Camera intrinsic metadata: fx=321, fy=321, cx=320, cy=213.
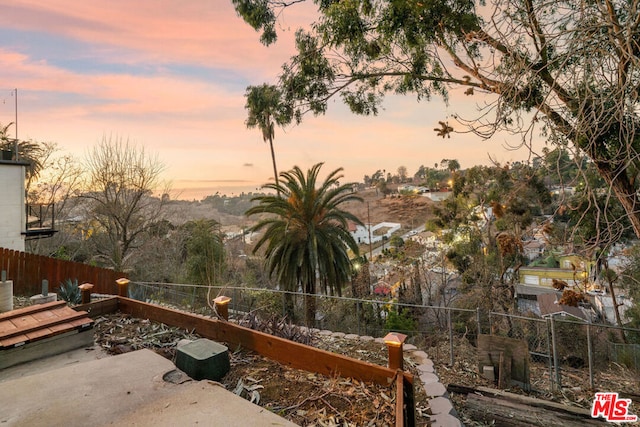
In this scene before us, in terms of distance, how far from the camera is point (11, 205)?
417 inches

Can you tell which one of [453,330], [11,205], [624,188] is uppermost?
[11,205]

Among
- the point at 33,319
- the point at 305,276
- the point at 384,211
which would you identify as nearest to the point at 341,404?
the point at 33,319

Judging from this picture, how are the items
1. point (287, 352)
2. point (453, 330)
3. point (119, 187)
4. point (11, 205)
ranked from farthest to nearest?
point (119, 187) → point (453, 330) → point (11, 205) → point (287, 352)

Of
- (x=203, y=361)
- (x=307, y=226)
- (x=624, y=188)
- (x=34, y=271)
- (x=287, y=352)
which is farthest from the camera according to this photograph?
(x=307, y=226)

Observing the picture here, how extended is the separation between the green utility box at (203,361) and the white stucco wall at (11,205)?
1183 cm

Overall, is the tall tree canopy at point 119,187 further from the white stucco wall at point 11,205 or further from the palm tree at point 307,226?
the palm tree at point 307,226

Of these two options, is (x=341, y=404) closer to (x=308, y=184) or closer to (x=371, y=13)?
(x=371, y=13)

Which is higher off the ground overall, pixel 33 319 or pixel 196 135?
pixel 196 135

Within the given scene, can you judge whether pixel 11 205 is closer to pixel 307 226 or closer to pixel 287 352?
pixel 307 226

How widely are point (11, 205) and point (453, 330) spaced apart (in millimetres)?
16314

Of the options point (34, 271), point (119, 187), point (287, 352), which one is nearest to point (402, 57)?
point (287, 352)

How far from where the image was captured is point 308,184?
11422 millimetres

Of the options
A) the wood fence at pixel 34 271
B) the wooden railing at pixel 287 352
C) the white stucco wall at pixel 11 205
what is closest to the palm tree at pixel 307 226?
the wood fence at pixel 34 271

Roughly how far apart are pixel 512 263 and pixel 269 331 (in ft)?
45.5
